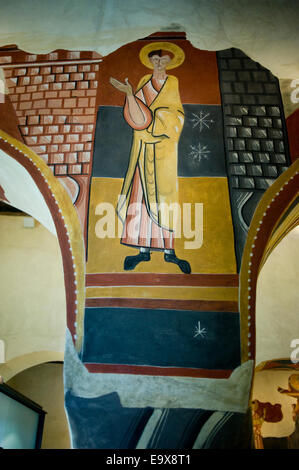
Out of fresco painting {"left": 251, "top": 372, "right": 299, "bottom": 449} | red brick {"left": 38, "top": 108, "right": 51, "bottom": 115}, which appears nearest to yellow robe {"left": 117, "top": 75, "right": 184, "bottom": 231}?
red brick {"left": 38, "top": 108, "right": 51, "bottom": 115}

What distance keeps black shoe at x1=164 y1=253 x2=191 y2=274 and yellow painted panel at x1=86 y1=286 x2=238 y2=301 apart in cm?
19

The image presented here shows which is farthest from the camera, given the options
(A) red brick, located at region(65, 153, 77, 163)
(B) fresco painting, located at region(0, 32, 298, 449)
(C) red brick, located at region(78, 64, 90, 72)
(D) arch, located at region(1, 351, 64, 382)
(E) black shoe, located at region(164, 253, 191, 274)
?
(D) arch, located at region(1, 351, 64, 382)

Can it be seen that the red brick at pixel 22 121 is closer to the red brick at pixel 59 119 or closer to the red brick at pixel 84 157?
the red brick at pixel 59 119

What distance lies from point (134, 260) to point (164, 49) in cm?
264

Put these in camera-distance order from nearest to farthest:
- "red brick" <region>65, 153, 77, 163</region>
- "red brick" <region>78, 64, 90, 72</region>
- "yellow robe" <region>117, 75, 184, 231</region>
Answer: "yellow robe" <region>117, 75, 184, 231</region>, "red brick" <region>65, 153, 77, 163</region>, "red brick" <region>78, 64, 90, 72</region>

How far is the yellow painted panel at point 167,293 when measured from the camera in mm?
4215

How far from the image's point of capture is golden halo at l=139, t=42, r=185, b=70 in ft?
16.9

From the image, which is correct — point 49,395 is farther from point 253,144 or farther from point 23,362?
point 253,144

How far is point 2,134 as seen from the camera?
4754 millimetres

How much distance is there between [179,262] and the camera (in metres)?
4.36

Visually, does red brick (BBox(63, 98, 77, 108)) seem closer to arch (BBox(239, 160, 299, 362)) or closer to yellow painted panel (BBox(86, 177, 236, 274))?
yellow painted panel (BBox(86, 177, 236, 274))

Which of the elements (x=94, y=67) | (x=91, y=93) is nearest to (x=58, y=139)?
(x=91, y=93)
